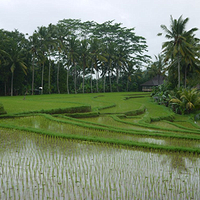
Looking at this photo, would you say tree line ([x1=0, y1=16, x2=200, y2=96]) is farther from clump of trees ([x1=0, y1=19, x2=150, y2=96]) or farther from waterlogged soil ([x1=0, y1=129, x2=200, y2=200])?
waterlogged soil ([x1=0, y1=129, x2=200, y2=200])

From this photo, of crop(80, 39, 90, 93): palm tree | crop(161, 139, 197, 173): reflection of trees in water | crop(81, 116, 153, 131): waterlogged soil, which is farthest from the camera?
crop(80, 39, 90, 93): palm tree

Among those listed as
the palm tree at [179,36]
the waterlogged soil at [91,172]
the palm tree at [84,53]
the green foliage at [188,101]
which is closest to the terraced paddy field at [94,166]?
the waterlogged soil at [91,172]

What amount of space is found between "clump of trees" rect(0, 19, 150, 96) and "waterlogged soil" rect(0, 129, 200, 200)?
2177cm

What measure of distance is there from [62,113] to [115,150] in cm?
638

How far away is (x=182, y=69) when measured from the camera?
21.9 m

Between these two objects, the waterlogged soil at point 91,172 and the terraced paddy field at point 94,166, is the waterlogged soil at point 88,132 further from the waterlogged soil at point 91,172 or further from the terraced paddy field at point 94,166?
the waterlogged soil at point 91,172

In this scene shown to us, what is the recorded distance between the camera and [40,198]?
3.51m

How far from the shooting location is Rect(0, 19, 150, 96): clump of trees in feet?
92.8

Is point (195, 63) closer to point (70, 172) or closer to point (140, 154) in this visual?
point (140, 154)

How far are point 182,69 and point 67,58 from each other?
59.6ft

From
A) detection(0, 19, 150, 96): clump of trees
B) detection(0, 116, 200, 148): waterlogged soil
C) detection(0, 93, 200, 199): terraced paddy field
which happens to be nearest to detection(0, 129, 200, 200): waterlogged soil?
detection(0, 93, 200, 199): terraced paddy field

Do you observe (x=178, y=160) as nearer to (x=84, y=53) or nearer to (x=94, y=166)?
(x=94, y=166)

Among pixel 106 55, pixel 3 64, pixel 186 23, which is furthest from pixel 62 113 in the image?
pixel 106 55

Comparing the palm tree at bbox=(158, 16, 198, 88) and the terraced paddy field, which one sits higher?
the palm tree at bbox=(158, 16, 198, 88)
